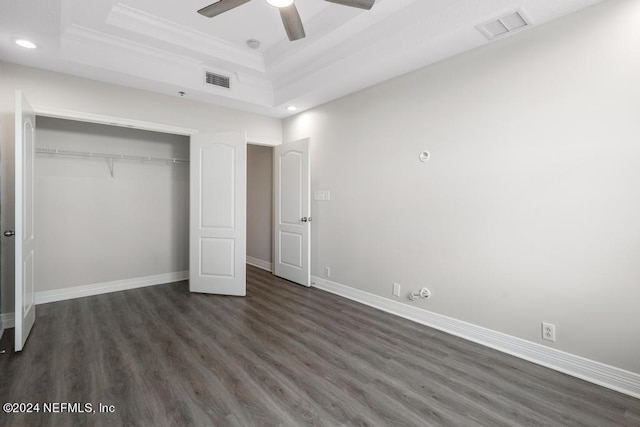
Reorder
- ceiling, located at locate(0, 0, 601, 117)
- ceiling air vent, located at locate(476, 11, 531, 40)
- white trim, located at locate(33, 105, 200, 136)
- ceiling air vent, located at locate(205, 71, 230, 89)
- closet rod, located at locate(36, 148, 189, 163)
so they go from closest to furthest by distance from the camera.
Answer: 1. ceiling air vent, located at locate(476, 11, 531, 40)
2. ceiling, located at locate(0, 0, 601, 117)
3. white trim, located at locate(33, 105, 200, 136)
4. closet rod, located at locate(36, 148, 189, 163)
5. ceiling air vent, located at locate(205, 71, 230, 89)

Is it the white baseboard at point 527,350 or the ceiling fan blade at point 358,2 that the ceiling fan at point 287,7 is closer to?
the ceiling fan blade at point 358,2

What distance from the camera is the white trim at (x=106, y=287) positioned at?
3.77 m

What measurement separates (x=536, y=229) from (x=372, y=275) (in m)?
1.82

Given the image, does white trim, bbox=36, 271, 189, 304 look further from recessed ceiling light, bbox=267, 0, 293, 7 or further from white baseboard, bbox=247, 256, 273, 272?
recessed ceiling light, bbox=267, 0, 293, 7

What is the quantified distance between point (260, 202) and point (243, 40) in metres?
2.96

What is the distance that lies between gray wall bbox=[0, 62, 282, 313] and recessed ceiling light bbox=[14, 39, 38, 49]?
0.55m

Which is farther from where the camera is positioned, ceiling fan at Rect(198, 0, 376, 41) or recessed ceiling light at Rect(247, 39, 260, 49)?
recessed ceiling light at Rect(247, 39, 260, 49)

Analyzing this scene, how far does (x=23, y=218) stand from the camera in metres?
2.59

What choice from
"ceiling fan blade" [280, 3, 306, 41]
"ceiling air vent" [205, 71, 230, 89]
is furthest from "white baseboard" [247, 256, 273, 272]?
"ceiling fan blade" [280, 3, 306, 41]

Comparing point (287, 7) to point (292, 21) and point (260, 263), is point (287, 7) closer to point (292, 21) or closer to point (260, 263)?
point (292, 21)

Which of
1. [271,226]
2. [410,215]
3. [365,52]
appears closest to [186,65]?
[365,52]

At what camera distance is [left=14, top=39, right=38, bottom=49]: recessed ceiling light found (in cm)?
277

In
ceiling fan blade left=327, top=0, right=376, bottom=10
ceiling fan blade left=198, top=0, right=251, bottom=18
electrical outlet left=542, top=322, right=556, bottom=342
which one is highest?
ceiling fan blade left=198, top=0, right=251, bottom=18

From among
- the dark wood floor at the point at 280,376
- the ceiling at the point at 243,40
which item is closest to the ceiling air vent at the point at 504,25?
the ceiling at the point at 243,40
